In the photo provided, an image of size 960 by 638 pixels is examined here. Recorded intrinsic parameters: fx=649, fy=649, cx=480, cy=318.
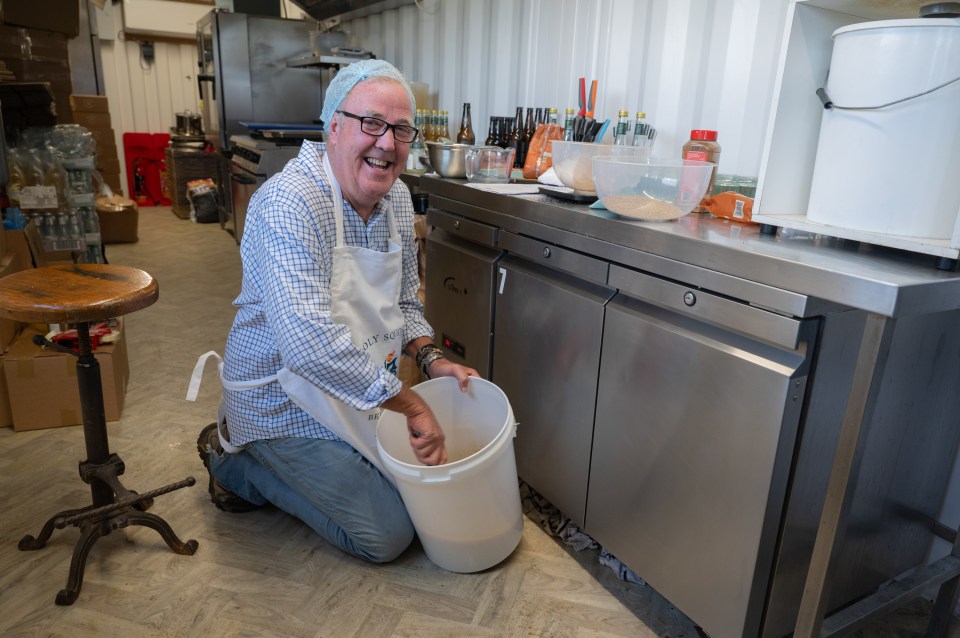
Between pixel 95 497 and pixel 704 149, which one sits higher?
pixel 704 149

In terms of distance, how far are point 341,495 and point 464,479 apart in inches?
16.0

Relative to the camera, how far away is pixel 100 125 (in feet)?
19.9

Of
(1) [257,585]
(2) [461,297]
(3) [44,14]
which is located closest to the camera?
(1) [257,585]

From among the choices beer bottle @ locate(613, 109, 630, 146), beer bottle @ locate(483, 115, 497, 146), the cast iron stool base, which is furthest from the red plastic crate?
beer bottle @ locate(613, 109, 630, 146)

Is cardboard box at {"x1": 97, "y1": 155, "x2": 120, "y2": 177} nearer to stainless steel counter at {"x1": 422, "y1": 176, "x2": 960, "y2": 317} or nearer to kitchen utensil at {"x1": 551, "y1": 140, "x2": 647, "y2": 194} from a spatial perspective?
stainless steel counter at {"x1": 422, "y1": 176, "x2": 960, "y2": 317}

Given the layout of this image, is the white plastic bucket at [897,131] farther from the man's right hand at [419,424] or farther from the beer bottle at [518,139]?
the beer bottle at [518,139]

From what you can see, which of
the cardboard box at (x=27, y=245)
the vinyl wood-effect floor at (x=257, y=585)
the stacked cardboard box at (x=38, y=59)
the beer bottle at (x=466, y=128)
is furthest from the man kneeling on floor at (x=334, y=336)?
the stacked cardboard box at (x=38, y=59)

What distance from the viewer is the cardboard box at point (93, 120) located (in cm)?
597

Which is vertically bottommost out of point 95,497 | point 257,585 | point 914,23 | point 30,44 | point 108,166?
point 257,585

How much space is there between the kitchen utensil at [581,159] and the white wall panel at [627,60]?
43 cm

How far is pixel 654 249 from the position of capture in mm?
1478

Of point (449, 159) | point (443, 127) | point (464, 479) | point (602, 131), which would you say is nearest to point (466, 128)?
point (443, 127)

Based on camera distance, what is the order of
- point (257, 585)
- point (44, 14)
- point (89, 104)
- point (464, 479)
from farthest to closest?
point (89, 104) < point (44, 14) < point (257, 585) < point (464, 479)

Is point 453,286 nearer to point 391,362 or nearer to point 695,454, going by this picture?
point 391,362
